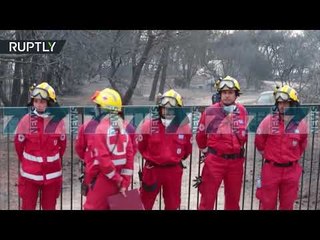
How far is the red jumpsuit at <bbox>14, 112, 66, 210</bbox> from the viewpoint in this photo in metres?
4.23

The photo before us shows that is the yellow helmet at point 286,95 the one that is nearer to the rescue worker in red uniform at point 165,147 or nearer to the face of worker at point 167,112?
the rescue worker in red uniform at point 165,147

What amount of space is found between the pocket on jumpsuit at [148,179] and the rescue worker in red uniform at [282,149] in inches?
45.1

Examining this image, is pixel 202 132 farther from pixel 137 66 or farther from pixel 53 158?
pixel 137 66

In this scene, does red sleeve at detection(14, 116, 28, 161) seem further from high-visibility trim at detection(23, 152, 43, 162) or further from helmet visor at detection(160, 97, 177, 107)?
helmet visor at detection(160, 97, 177, 107)

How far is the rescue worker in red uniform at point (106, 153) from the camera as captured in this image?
3836 millimetres

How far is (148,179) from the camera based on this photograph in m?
4.52

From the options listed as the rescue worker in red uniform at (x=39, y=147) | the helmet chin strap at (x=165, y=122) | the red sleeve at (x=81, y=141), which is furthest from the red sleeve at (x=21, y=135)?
the helmet chin strap at (x=165, y=122)

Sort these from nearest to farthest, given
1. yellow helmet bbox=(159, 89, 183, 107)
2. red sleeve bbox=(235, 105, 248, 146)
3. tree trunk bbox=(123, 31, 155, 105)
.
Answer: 1. yellow helmet bbox=(159, 89, 183, 107)
2. red sleeve bbox=(235, 105, 248, 146)
3. tree trunk bbox=(123, 31, 155, 105)

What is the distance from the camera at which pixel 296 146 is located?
14.9 feet

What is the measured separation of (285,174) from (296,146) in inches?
12.3

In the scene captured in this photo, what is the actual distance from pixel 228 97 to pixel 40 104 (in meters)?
1.87

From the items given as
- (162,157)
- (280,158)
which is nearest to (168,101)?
(162,157)

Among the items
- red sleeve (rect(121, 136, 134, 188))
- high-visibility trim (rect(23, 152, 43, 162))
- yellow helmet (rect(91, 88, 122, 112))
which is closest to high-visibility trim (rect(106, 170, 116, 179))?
red sleeve (rect(121, 136, 134, 188))

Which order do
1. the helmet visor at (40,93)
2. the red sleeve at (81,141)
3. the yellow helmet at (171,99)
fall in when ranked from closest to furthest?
the red sleeve at (81,141) → the helmet visor at (40,93) → the yellow helmet at (171,99)
